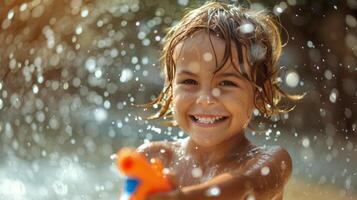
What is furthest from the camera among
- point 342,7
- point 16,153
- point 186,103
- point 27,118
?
point 342,7

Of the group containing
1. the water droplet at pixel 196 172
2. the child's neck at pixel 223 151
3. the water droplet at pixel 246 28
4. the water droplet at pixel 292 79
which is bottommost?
the water droplet at pixel 292 79

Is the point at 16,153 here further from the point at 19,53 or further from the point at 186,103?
the point at 186,103

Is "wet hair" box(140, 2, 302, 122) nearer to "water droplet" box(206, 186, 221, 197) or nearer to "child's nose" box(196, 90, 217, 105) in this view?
"child's nose" box(196, 90, 217, 105)

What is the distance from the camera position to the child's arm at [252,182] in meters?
1.04

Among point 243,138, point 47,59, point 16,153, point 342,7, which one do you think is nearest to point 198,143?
point 243,138

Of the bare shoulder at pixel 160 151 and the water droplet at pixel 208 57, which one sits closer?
the water droplet at pixel 208 57

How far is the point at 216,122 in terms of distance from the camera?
1241 millimetres

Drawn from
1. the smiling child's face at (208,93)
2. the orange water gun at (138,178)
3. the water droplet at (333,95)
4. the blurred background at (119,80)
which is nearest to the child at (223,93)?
the smiling child's face at (208,93)

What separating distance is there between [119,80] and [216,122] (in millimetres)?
1095

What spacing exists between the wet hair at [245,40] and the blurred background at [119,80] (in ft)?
2.61

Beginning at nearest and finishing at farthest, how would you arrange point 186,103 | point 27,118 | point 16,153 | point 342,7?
point 186,103
point 16,153
point 27,118
point 342,7

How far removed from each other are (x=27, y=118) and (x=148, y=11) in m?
0.50

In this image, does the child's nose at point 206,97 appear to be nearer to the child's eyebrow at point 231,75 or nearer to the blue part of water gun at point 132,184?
the child's eyebrow at point 231,75

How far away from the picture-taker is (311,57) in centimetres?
237
